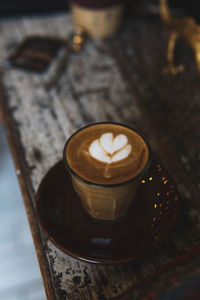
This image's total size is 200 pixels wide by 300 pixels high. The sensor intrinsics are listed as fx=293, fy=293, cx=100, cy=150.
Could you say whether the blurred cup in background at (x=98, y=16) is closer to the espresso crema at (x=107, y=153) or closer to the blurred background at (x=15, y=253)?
the espresso crema at (x=107, y=153)

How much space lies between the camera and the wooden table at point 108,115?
17.9 inches

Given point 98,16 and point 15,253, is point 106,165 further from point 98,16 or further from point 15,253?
point 15,253

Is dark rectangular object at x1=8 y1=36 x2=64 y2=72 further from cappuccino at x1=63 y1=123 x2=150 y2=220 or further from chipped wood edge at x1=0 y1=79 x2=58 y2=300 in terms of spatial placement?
cappuccino at x1=63 y1=123 x2=150 y2=220

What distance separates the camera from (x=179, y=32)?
31.9 inches

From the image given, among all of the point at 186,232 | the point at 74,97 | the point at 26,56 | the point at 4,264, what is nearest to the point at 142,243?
the point at 186,232

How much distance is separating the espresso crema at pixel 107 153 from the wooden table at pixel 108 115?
14 centimetres

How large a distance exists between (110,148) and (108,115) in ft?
0.86

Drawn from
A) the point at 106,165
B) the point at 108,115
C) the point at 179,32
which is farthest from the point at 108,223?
the point at 179,32

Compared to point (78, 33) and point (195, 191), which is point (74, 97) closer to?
point (78, 33)

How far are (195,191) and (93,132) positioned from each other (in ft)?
0.76

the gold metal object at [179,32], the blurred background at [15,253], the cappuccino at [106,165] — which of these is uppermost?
the gold metal object at [179,32]

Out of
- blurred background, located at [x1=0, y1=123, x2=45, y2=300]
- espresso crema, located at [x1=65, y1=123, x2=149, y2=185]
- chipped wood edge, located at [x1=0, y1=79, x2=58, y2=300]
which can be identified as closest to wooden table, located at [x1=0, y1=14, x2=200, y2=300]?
chipped wood edge, located at [x1=0, y1=79, x2=58, y2=300]

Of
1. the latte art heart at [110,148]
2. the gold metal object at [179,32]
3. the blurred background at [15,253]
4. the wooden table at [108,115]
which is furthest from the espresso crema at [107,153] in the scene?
the blurred background at [15,253]

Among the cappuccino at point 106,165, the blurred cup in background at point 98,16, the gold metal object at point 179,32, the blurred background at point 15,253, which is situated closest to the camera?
the cappuccino at point 106,165
